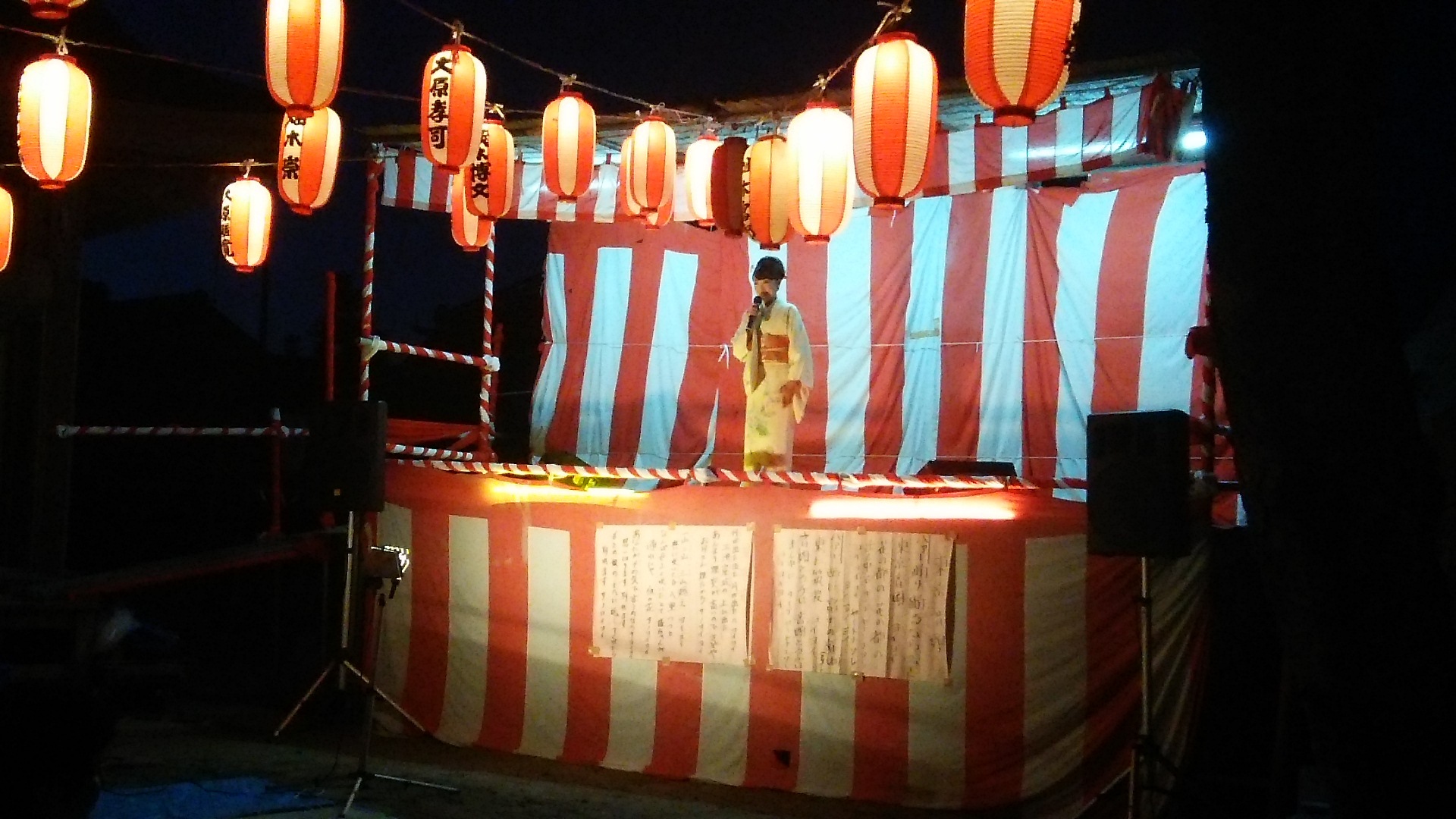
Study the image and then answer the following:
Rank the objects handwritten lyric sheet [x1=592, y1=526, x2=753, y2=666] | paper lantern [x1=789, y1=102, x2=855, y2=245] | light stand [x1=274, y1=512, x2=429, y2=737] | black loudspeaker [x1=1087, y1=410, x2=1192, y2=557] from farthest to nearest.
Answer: paper lantern [x1=789, y1=102, x2=855, y2=245], light stand [x1=274, y1=512, x2=429, y2=737], handwritten lyric sheet [x1=592, y1=526, x2=753, y2=666], black loudspeaker [x1=1087, y1=410, x2=1192, y2=557]

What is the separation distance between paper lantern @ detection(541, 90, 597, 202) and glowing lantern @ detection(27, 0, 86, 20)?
376cm

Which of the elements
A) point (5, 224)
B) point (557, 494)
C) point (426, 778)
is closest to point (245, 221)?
point (5, 224)

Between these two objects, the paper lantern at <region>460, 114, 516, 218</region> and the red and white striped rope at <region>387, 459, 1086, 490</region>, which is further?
the paper lantern at <region>460, 114, 516, 218</region>

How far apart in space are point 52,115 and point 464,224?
11.2ft

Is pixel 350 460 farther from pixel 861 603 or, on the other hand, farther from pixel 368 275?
pixel 861 603

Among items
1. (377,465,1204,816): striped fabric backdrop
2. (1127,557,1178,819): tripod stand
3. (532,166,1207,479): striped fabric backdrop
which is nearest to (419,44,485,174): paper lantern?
(377,465,1204,816): striped fabric backdrop

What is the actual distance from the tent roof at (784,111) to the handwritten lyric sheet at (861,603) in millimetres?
3833

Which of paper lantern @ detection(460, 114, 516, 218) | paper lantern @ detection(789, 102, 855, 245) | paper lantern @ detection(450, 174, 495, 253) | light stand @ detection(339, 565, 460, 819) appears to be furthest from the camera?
paper lantern @ detection(450, 174, 495, 253)

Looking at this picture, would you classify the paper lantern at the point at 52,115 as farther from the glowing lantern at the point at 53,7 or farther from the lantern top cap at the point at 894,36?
the lantern top cap at the point at 894,36

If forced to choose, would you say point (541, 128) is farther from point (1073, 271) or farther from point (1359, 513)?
point (1359, 513)

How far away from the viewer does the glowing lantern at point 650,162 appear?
10.0m

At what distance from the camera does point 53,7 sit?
702 cm

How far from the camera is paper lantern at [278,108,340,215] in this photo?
381 inches

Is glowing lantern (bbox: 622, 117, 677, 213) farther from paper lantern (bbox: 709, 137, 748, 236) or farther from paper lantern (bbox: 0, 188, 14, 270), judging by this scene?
paper lantern (bbox: 0, 188, 14, 270)
